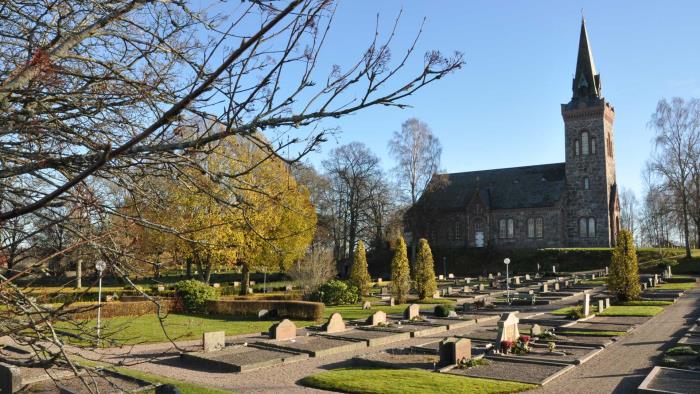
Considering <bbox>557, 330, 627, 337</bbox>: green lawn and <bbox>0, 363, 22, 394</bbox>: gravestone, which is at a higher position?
<bbox>0, 363, 22, 394</bbox>: gravestone

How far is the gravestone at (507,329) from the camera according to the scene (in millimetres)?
16031

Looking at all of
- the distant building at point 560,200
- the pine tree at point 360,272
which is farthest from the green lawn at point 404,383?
the distant building at point 560,200

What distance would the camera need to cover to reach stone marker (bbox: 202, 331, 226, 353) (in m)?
16.5

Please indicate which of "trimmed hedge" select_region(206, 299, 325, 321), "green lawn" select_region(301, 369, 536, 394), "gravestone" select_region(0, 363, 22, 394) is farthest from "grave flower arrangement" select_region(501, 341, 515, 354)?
"gravestone" select_region(0, 363, 22, 394)

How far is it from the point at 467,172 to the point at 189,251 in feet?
152

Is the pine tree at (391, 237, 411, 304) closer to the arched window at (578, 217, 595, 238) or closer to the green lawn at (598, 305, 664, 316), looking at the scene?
the green lawn at (598, 305, 664, 316)

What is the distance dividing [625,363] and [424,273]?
18232 mm

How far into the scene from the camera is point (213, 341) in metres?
16.8

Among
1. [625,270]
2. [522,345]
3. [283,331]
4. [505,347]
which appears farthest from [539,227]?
[283,331]

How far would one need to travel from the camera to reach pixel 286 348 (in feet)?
55.7

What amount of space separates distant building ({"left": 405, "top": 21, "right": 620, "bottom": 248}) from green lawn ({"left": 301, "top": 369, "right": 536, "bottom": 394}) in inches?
1697

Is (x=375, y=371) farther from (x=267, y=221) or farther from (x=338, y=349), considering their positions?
(x=267, y=221)

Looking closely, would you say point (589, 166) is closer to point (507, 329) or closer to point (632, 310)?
point (632, 310)

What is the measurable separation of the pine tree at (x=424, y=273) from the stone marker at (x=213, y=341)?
17.2 m
